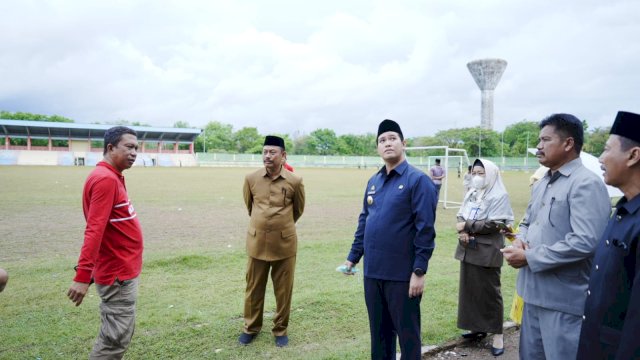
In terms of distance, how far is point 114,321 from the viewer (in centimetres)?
322

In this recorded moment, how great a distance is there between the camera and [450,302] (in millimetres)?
5605

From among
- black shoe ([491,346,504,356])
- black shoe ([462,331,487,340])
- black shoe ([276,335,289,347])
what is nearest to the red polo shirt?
black shoe ([276,335,289,347])

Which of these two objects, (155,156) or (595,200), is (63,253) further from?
(155,156)

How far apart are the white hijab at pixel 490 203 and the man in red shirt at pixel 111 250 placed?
323 centimetres

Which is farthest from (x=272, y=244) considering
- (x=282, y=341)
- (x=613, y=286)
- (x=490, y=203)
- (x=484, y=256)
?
(x=613, y=286)

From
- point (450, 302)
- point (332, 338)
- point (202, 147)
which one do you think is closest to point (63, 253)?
point (332, 338)

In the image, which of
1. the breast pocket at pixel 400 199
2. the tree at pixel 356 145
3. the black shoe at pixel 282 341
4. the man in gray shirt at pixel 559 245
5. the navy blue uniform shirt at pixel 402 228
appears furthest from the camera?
the tree at pixel 356 145

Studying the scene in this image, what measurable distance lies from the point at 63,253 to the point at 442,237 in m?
8.14

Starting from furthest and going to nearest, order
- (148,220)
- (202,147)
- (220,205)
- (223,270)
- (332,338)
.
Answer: (202,147)
(220,205)
(148,220)
(223,270)
(332,338)

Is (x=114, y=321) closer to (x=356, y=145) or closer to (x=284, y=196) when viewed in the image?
(x=284, y=196)

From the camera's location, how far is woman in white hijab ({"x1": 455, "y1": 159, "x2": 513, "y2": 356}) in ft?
13.9

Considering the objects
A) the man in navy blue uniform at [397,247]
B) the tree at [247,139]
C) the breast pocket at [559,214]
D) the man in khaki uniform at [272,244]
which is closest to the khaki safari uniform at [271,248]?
the man in khaki uniform at [272,244]

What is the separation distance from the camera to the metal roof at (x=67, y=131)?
60766 millimetres

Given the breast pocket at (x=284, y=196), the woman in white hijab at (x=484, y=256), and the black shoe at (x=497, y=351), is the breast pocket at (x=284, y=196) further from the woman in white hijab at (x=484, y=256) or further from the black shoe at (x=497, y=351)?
the black shoe at (x=497, y=351)
